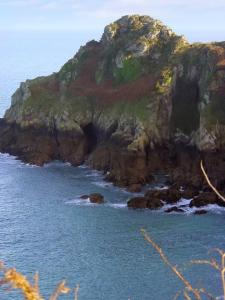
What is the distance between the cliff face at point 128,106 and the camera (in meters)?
76.0

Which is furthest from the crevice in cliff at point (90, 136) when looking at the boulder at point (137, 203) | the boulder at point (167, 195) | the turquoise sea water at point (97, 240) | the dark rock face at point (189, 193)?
the boulder at point (137, 203)

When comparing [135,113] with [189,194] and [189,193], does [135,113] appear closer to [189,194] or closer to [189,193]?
[189,193]

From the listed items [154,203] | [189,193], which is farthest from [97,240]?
[189,193]

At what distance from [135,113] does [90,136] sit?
9405 mm

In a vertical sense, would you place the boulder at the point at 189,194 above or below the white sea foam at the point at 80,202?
above

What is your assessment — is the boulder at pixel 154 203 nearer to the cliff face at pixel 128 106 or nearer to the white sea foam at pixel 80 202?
the white sea foam at pixel 80 202

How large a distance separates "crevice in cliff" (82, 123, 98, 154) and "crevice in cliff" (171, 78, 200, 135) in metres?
12.3

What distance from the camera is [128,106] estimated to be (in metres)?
84.4

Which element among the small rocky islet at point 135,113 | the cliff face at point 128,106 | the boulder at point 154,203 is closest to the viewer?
the boulder at point 154,203

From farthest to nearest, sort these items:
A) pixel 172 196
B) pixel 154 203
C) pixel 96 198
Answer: pixel 96 198 < pixel 172 196 < pixel 154 203

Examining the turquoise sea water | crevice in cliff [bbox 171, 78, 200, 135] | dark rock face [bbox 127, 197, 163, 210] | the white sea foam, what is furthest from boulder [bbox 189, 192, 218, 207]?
crevice in cliff [bbox 171, 78, 200, 135]

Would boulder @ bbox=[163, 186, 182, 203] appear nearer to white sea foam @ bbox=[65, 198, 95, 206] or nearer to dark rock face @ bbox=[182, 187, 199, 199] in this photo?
dark rock face @ bbox=[182, 187, 199, 199]

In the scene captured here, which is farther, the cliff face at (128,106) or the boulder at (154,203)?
the cliff face at (128,106)

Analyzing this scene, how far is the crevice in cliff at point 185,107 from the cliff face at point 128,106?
0.14 m
